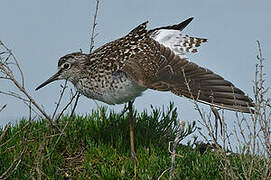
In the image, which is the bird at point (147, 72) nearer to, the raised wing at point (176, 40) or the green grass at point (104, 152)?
the raised wing at point (176, 40)

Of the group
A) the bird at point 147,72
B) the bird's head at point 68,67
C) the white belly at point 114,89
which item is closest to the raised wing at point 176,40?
the bird at point 147,72

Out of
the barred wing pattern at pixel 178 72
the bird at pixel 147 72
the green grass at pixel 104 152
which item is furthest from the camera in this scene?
the green grass at pixel 104 152

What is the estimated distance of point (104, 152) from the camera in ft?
24.3

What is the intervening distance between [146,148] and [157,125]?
2.52 feet

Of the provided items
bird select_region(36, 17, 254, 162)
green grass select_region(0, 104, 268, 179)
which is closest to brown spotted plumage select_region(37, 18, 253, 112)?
bird select_region(36, 17, 254, 162)

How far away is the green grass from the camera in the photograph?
6566mm

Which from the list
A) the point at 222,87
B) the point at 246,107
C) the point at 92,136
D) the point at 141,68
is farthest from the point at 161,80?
the point at 92,136

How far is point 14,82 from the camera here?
684cm

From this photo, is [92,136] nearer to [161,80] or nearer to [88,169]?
[88,169]

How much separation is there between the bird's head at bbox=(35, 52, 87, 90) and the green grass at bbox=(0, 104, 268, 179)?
27.1 inches

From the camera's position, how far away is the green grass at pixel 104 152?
6566mm

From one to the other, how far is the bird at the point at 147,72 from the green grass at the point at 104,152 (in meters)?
0.38

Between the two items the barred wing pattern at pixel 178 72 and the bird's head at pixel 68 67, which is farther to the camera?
the bird's head at pixel 68 67

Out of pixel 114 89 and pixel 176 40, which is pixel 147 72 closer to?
pixel 114 89
